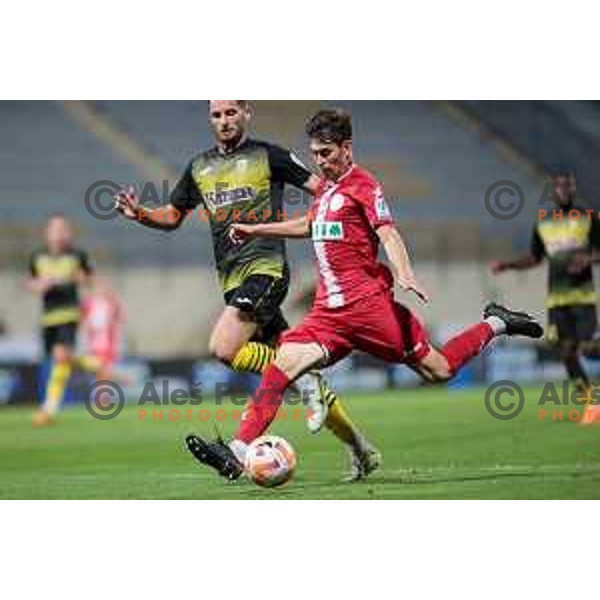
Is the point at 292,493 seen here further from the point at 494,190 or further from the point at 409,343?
the point at 494,190

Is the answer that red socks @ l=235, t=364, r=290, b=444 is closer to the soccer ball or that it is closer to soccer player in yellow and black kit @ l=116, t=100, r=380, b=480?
the soccer ball

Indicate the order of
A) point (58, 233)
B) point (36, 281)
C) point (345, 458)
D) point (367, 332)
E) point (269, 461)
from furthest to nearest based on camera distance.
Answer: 1. point (36, 281)
2. point (58, 233)
3. point (345, 458)
4. point (367, 332)
5. point (269, 461)

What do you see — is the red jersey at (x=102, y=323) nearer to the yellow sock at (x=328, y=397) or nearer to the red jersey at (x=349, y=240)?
the yellow sock at (x=328, y=397)

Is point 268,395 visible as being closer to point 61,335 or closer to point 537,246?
point 537,246

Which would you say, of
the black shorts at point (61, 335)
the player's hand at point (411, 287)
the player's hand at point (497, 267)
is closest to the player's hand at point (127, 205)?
the player's hand at point (411, 287)

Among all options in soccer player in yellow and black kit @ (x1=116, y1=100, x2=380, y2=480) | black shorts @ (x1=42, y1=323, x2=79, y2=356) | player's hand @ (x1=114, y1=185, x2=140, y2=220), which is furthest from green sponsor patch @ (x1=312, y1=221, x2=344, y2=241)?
black shorts @ (x1=42, y1=323, x2=79, y2=356)

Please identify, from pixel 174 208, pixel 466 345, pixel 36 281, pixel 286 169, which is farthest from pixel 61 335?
pixel 466 345

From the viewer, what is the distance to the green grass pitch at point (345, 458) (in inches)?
308

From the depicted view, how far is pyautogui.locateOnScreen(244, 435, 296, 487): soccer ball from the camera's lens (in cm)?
744

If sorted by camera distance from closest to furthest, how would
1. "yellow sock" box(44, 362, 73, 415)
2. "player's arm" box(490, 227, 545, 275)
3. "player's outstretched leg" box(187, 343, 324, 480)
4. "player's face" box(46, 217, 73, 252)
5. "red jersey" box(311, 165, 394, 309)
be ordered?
"player's outstretched leg" box(187, 343, 324, 480) → "red jersey" box(311, 165, 394, 309) → "player's arm" box(490, 227, 545, 275) → "player's face" box(46, 217, 73, 252) → "yellow sock" box(44, 362, 73, 415)

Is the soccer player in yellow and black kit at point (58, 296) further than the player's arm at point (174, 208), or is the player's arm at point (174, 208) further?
the soccer player in yellow and black kit at point (58, 296)

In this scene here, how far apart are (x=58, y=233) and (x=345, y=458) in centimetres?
228

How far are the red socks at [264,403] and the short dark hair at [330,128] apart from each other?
1.10 m

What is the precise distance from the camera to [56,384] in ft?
33.8
